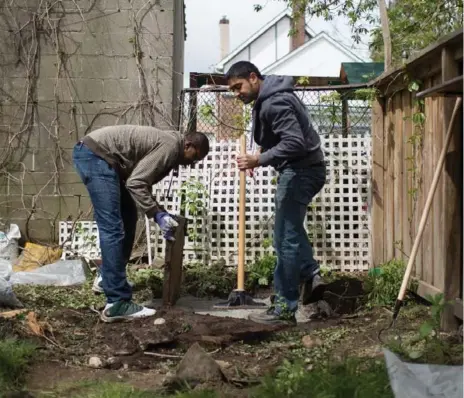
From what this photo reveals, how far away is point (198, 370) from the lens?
3490mm

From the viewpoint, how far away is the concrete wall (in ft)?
27.2

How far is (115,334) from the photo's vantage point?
468 cm

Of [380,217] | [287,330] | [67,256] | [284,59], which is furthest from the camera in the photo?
[284,59]

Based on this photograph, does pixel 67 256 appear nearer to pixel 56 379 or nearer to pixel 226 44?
pixel 56 379

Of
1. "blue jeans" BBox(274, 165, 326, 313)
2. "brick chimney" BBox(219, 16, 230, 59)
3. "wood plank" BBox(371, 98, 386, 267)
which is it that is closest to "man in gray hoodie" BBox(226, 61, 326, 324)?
"blue jeans" BBox(274, 165, 326, 313)

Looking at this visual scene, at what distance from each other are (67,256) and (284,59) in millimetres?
28758

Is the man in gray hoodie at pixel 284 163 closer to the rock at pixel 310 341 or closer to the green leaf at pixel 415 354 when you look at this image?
the rock at pixel 310 341

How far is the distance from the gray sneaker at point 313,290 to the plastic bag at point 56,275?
2.46 metres

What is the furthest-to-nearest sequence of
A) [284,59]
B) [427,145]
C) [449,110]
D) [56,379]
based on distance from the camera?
[284,59] → [427,145] → [449,110] → [56,379]

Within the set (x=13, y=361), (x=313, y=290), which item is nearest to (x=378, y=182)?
(x=313, y=290)

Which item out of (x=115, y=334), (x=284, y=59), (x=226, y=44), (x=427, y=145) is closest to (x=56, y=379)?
(x=115, y=334)

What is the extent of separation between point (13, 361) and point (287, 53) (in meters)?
35.9

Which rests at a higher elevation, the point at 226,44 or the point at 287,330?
the point at 226,44

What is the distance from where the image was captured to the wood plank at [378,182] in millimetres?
7176
